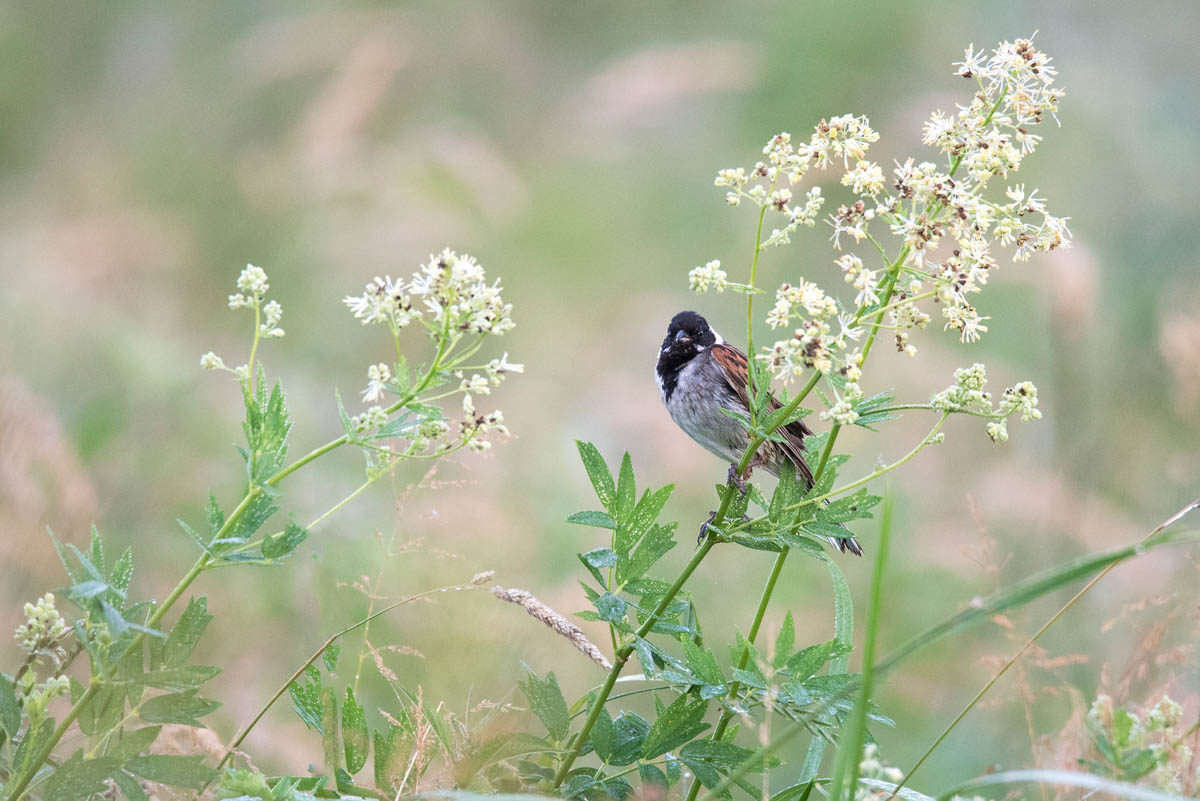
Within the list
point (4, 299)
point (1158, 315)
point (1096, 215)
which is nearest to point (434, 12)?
point (4, 299)

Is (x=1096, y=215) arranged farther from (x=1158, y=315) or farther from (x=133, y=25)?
(x=133, y=25)

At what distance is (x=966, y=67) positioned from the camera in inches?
68.6

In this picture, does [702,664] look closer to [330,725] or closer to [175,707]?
[330,725]

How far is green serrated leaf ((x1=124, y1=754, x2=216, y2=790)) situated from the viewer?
158 centimetres

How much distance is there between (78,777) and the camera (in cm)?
156

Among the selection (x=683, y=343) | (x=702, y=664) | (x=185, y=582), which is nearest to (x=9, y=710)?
(x=185, y=582)

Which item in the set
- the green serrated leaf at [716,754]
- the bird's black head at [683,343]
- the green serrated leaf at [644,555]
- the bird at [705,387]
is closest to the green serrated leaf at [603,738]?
the green serrated leaf at [716,754]

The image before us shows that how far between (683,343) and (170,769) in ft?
8.02

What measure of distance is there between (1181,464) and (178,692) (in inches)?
148

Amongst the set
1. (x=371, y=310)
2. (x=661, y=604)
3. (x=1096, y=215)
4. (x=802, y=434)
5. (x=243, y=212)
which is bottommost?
(x=661, y=604)

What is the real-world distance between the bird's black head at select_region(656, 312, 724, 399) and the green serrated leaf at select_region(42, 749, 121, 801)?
239cm

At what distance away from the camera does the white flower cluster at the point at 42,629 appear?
62.9 inches

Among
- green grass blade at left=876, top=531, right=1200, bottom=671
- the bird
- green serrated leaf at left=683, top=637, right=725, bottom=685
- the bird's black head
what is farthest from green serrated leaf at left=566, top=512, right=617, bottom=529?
the bird's black head

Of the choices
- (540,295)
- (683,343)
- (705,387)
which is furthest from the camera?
(540,295)
